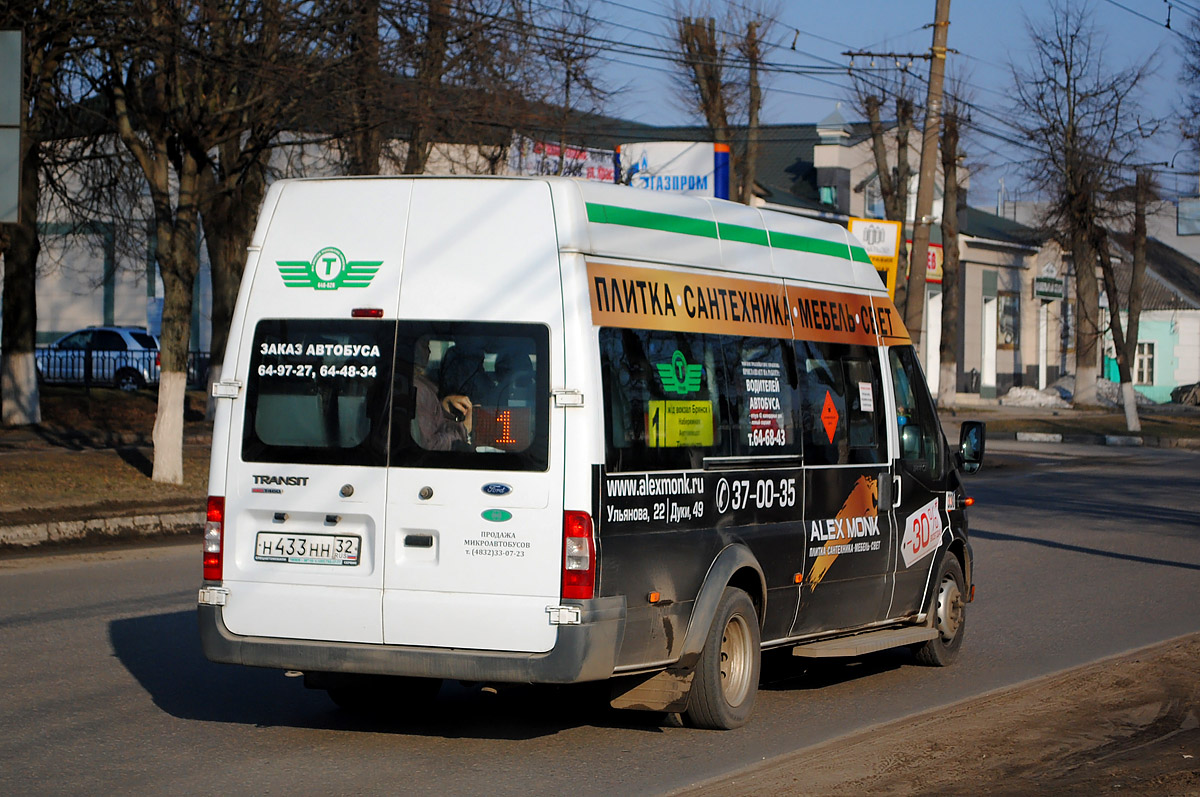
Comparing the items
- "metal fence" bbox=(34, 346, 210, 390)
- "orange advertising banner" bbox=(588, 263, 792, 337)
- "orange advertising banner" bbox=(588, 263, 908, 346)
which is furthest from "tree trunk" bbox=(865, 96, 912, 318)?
"orange advertising banner" bbox=(588, 263, 792, 337)

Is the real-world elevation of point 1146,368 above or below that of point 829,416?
above

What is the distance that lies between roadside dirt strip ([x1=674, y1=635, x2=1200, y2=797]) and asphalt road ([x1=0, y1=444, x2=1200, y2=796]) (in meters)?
0.21

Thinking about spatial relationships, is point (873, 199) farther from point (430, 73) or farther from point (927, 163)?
point (430, 73)

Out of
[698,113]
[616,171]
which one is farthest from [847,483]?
[698,113]

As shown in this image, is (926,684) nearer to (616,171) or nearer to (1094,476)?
(1094,476)

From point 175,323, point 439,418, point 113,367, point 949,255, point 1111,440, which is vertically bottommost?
point 1111,440

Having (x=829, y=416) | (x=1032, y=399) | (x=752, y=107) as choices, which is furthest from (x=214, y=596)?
(x=1032, y=399)

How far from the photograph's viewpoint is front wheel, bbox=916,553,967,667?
28.9 ft

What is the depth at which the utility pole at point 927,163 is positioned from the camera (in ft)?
→ 73.9

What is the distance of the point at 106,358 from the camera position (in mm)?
40344

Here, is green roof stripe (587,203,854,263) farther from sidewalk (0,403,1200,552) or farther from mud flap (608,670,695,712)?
sidewalk (0,403,1200,552)

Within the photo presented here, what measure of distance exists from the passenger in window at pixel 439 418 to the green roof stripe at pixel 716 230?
101cm

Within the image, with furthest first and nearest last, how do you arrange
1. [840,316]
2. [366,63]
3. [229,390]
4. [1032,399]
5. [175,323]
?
[1032,399]
[366,63]
[175,323]
[840,316]
[229,390]

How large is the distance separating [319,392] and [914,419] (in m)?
3.97
